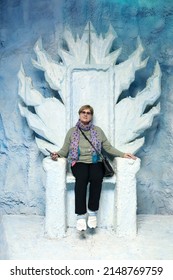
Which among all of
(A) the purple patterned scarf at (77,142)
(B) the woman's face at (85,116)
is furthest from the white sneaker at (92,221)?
(B) the woman's face at (85,116)

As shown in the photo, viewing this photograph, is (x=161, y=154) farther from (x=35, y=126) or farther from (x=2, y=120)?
(x=2, y=120)

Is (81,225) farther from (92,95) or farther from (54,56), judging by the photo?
(54,56)

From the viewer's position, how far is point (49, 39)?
14.5 ft

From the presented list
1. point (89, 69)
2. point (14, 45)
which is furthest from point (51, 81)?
point (14, 45)

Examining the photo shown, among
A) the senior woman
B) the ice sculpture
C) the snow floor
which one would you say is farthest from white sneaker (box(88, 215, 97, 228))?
the ice sculpture

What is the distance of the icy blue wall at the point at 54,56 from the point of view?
4.43m

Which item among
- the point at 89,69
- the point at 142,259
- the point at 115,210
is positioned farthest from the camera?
the point at 89,69

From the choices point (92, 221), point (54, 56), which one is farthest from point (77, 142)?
point (54, 56)

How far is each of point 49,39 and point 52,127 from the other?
1.07m

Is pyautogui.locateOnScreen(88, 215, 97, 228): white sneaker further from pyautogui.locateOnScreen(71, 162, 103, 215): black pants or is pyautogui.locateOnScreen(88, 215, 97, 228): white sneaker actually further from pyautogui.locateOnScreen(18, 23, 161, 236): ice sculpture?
pyautogui.locateOnScreen(18, 23, 161, 236): ice sculpture

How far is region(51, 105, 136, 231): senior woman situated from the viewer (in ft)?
11.7

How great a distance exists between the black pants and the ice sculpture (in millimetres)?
469

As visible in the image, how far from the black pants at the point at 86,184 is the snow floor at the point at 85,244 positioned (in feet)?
1.02

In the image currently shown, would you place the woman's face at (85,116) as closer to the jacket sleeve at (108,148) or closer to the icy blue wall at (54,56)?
the jacket sleeve at (108,148)
